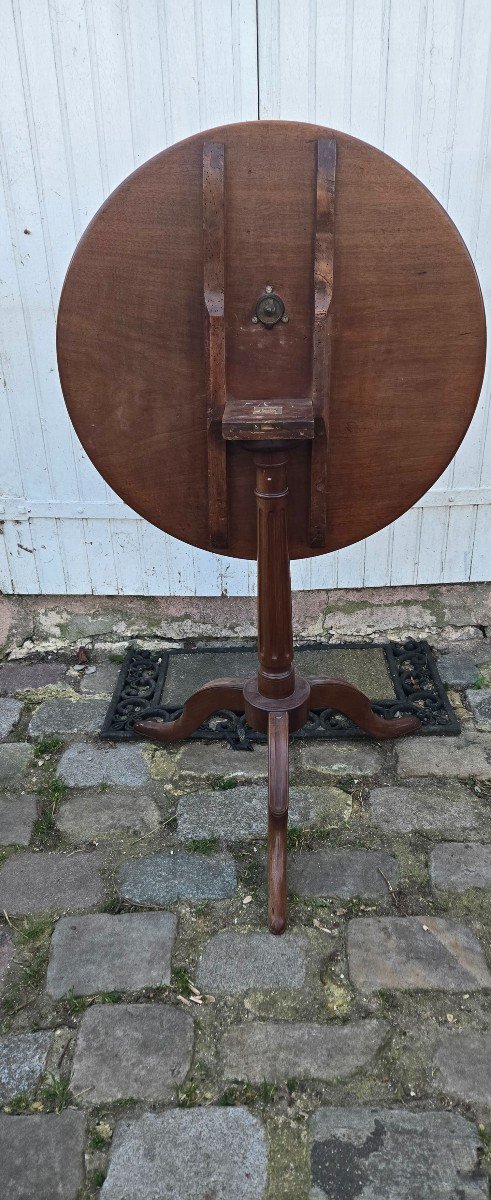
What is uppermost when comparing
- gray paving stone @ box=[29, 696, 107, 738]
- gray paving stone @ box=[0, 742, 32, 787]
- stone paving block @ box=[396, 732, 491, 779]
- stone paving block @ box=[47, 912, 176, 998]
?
stone paving block @ box=[47, 912, 176, 998]

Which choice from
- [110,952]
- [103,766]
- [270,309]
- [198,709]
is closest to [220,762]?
[198,709]

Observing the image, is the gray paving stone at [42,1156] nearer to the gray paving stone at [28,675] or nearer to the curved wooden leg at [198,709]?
the curved wooden leg at [198,709]

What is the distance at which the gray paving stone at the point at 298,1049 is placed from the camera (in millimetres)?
1719

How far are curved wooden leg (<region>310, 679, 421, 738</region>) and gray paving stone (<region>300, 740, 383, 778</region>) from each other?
71mm

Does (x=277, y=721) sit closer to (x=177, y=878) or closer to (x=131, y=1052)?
(x=177, y=878)

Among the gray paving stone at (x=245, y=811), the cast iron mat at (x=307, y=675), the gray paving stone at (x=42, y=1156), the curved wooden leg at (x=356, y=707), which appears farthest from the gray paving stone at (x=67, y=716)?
the gray paving stone at (x=42, y=1156)

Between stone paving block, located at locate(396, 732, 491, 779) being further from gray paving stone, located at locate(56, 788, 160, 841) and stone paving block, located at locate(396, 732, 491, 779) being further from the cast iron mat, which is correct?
gray paving stone, located at locate(56, 788, 160, 841)

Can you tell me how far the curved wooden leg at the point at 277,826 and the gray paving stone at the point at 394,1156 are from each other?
467 millimetres

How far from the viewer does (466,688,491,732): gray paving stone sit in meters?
2.81

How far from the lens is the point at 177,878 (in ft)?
7.25

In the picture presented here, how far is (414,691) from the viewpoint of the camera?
9.79 ft

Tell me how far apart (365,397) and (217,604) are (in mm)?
Result: 1511

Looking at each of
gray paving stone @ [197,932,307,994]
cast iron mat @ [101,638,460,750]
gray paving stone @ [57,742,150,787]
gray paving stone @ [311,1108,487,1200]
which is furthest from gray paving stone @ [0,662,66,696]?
gray paving stone @ [311,1108,487,1200]

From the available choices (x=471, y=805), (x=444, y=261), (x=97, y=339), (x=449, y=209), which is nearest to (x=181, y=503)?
(x=97, y=339)
